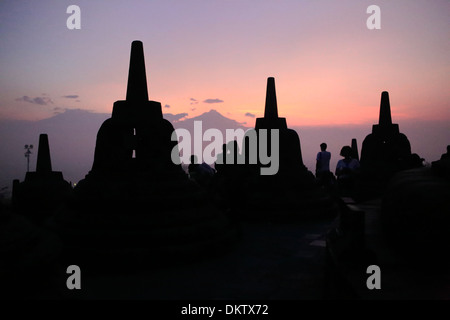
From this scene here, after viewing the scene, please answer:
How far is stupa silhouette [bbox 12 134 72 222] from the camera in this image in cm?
1203

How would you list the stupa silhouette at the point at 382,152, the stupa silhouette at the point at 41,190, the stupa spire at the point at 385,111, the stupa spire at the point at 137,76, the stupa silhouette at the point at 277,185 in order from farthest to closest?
the stupa spire at the point at 385,111
the stupa silhouette at the point at 382,152
the stupa silhouette at the point at 41,190
the stupa silhouette at the point at 277,185
the stupa spire at the point at 137,76

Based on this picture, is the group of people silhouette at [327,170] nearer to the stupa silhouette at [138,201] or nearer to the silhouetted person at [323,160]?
the silhouetted person at [323,160]

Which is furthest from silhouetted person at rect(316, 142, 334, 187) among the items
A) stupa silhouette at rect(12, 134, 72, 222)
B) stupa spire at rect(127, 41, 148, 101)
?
stupa silhouette at rect(12, 134, 72, 222)

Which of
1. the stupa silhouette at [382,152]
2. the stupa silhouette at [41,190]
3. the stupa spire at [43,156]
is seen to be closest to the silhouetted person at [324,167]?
the stupa silhouette at [382,152]

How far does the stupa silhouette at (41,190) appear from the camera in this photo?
474 inches

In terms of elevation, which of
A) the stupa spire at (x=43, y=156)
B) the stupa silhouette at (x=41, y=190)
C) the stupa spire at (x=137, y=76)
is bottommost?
the stupa silhouette at (x=41, y=190)

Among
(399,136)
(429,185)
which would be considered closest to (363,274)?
(429,185)

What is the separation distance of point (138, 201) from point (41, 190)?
24.7ft

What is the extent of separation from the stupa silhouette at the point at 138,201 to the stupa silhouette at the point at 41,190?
5.69 m

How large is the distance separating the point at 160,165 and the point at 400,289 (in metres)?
4.68

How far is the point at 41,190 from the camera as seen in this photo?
12.3 metres

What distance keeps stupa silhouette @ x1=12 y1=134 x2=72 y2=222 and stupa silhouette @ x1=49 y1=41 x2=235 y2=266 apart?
5.69 meters

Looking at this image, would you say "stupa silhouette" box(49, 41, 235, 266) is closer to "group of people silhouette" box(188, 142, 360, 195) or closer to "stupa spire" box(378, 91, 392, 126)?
"group of people silhouette" box(188, 142, 360, 195)
